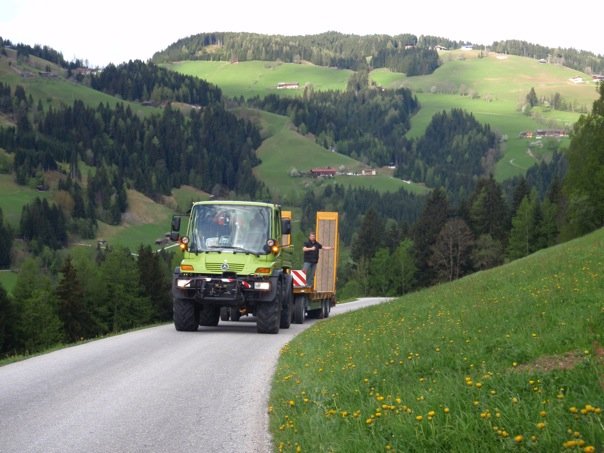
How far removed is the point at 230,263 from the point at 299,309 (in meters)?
5.66

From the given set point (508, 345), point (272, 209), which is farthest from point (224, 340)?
point (508, 345)

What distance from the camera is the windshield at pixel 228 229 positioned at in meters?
24.7

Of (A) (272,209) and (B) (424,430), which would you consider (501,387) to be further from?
(A) (272,209)

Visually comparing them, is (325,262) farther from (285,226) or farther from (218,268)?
(218,268)

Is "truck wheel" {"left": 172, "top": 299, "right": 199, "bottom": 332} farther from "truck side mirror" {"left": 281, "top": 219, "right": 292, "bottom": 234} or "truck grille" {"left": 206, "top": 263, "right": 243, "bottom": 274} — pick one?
"truck side mirror" {"left": 281, "top": 219, "right": 292, "bottom": 234}

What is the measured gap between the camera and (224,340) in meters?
22.0

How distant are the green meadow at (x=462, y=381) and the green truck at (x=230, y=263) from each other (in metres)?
5.17

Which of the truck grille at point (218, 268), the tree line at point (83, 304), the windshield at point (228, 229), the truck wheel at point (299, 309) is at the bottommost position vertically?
the tree line at point (83, 304)

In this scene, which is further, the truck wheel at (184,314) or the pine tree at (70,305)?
the pine tree at (70,305)

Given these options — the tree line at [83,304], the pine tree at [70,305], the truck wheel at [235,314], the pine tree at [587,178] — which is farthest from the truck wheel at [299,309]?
the pine tree at [587,178]

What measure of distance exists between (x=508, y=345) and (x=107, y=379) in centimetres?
669

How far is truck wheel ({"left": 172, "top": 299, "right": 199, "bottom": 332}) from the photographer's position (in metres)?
24.6

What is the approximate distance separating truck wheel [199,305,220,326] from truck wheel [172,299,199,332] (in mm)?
1673

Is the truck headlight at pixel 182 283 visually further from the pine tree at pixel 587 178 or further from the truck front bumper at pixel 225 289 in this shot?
the pine tree at pixel 587 178
